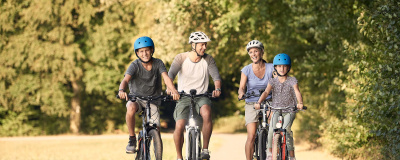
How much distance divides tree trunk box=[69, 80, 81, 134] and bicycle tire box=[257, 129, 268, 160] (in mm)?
28228

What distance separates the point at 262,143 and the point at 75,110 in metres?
29.4

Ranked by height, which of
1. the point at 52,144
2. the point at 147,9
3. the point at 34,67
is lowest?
the point at 52,144

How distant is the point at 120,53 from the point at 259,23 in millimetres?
12795

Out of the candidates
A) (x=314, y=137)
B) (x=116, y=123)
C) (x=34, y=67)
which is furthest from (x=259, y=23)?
(x=116, y=123)

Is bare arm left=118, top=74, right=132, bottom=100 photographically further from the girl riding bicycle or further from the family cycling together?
the girl riding bicycle

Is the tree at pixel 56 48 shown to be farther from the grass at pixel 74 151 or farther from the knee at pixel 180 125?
the knee at pixel 180 125

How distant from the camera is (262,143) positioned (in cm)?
980

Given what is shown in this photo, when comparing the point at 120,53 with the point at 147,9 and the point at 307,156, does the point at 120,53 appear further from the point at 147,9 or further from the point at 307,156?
the point at 307,156

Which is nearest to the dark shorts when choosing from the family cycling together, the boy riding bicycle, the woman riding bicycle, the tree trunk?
the family cycling together

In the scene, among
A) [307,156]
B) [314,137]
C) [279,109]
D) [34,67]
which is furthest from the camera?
[34,67]

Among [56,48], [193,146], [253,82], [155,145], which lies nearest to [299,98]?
[253,82]

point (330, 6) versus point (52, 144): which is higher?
point (330, 6)

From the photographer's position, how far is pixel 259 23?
2405cm

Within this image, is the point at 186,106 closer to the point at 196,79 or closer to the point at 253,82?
the point at 196,79
